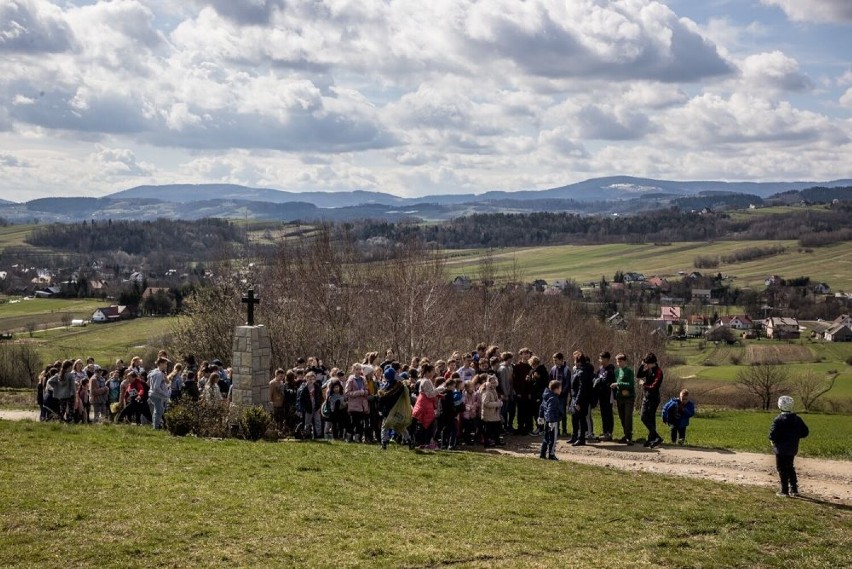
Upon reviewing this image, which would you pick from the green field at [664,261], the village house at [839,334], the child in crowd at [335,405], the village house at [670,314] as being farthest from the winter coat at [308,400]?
the green field at [664,261]

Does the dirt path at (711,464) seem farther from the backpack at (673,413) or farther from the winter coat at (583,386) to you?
the winter coat at (583,386)

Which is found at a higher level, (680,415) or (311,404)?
(311,404)

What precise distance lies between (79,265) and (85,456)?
18853 centimetres

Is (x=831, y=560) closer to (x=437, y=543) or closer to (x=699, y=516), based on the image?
(x=699, y=516)

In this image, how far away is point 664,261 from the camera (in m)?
166

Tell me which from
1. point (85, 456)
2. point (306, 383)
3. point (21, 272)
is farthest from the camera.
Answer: point (21, 272)

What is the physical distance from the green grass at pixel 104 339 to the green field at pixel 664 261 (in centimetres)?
5087

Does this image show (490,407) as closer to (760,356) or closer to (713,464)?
(713,464)

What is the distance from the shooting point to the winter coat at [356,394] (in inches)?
749

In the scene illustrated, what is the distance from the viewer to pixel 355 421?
63.5 feet

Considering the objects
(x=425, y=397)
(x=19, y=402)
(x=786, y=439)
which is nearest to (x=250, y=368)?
(x=425, y=397)

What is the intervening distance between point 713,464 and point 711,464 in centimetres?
4

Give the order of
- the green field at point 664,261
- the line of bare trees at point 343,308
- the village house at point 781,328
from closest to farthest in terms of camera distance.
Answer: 1. the line of bare trees at point 343,308
2. the village house at point 781,328
3. the green field at point 664,261

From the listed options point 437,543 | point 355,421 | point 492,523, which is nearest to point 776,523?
point 492,523
